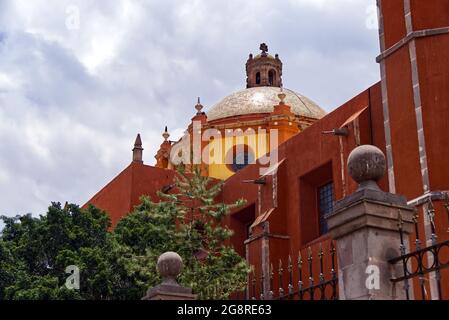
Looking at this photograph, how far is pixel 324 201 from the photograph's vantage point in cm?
1855

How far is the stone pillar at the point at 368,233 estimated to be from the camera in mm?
5859

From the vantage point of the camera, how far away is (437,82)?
1359 cm

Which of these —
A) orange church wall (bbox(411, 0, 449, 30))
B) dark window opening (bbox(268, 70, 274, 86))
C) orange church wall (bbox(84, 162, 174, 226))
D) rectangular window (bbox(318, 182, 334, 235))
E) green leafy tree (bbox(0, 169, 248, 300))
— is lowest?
green leafy tree (bbox(0, 169, 248, 300))

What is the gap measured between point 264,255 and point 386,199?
12359 mm

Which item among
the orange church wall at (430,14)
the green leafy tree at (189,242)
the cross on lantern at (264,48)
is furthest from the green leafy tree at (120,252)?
the cross on lantern at (264,48)

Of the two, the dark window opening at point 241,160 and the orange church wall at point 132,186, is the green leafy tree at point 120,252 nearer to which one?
the orange church wall at point 132,186

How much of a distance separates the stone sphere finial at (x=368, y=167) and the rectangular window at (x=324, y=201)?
1203 centimetres

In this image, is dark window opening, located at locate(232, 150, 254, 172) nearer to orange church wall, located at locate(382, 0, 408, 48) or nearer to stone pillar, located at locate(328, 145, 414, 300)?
orange church wall, located at locate(382, 0, 408, 48)

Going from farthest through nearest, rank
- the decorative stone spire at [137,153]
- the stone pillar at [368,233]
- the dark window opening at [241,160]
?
the dark window opening at [241,160]
the decorative stone spire at [137,153]
the stone pillar at [368,233]

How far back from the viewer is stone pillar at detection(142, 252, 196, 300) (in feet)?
24.8

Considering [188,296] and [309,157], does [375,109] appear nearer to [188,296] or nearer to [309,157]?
[309,157]

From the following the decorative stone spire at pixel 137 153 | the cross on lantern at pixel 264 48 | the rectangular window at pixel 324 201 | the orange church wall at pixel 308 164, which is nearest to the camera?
the orange church wall at pixel 308 164

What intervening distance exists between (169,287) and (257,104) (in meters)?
22.4

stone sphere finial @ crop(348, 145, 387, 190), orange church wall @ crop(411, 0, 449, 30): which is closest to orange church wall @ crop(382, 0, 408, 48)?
orange church wall @ crop(411, 0, 449, 30)
